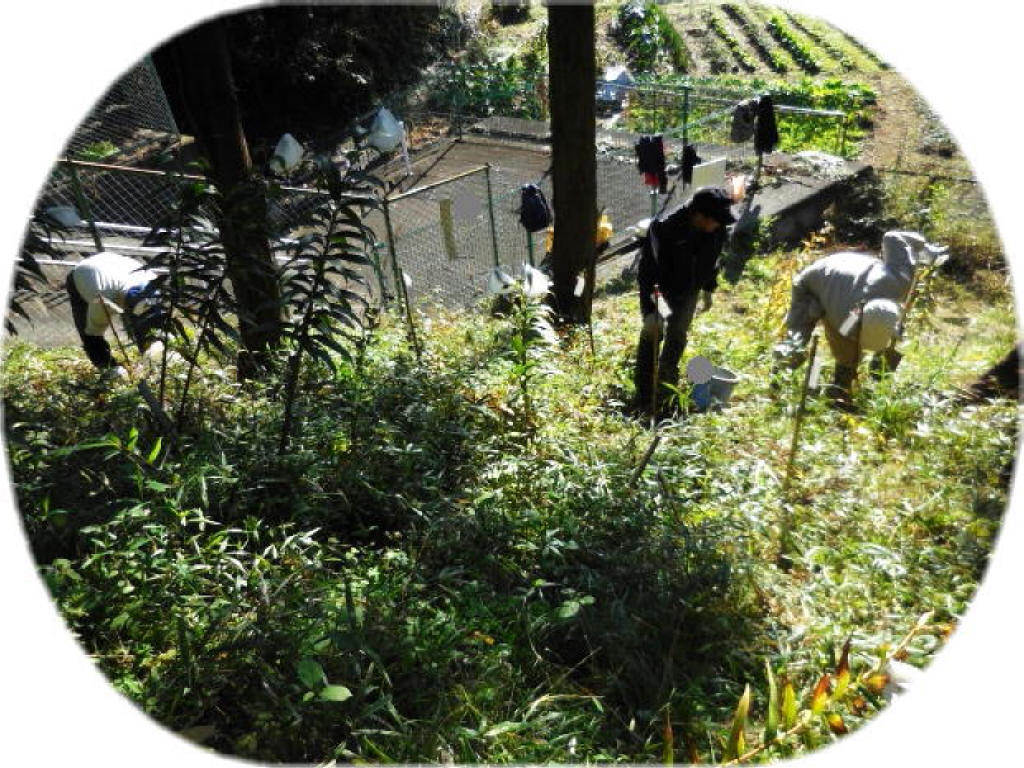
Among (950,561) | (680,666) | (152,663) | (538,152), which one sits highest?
(152,663)

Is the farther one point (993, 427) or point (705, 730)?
point (993, 427)

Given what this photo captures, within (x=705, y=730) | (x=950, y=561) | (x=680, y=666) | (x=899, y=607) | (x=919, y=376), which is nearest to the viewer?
(x=705, y=730)

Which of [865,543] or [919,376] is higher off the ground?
[865,543]

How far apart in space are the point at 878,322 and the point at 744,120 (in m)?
8.39

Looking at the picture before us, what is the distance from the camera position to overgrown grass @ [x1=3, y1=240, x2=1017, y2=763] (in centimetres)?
238

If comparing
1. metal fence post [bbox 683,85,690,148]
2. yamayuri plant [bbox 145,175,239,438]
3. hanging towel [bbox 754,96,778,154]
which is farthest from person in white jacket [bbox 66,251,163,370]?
metal fence post [bbox 683,85,690,148]

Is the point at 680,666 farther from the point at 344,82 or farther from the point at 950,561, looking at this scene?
the point at 344,82

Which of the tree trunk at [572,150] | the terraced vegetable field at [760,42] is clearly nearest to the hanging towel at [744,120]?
the tree trunk at [572,150]

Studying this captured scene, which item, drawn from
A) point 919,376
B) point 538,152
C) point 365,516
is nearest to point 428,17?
point 538,152

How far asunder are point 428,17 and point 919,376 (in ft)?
52.6

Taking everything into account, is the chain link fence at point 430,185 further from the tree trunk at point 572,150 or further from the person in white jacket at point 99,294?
the tree trunk at point 572,150

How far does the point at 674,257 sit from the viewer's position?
538 centimetres

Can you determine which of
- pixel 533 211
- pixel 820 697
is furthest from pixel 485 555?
pixel 533 211

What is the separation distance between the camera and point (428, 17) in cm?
1802
